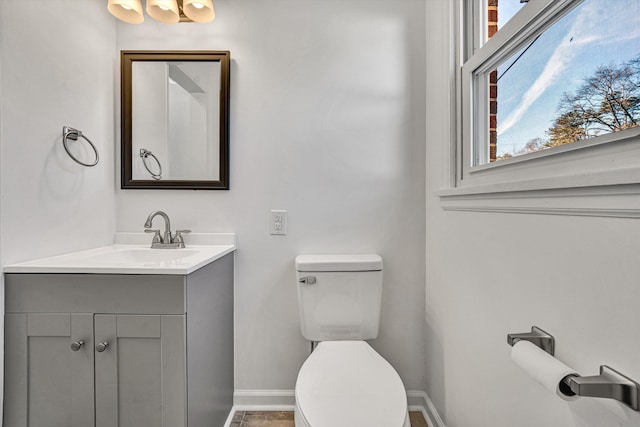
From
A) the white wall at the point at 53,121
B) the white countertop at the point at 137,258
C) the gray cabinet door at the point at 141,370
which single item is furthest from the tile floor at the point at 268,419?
the white wall at the point at 53,121

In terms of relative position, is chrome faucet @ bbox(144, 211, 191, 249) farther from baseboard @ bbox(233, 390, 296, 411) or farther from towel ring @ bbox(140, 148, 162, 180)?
baseboard @ bbox(233, 390, 296, 411)

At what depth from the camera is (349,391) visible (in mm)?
1014

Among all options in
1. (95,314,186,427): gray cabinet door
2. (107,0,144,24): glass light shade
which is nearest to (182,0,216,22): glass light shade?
(107,0,144,24): glass light shade

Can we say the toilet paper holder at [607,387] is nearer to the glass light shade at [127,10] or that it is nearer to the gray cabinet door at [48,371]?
the gray cabinet door at [48,371]

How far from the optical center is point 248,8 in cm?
160

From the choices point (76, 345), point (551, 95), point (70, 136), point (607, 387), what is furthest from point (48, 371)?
point (551, 95)

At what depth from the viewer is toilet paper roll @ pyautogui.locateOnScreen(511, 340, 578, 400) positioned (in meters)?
0.56

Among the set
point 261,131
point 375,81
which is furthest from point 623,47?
point 261,131

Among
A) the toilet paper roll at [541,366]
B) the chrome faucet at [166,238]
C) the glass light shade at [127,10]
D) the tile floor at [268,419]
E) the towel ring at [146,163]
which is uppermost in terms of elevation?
the glass light shade at [127,10]

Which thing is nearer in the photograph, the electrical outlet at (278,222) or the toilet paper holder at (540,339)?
the toilet paper holder at (540,339)

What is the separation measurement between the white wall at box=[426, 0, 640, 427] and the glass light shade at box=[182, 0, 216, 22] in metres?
1.03

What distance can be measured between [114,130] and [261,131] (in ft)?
2.39

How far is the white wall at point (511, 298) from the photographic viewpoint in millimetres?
561

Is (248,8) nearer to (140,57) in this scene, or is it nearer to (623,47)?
(140,57)
